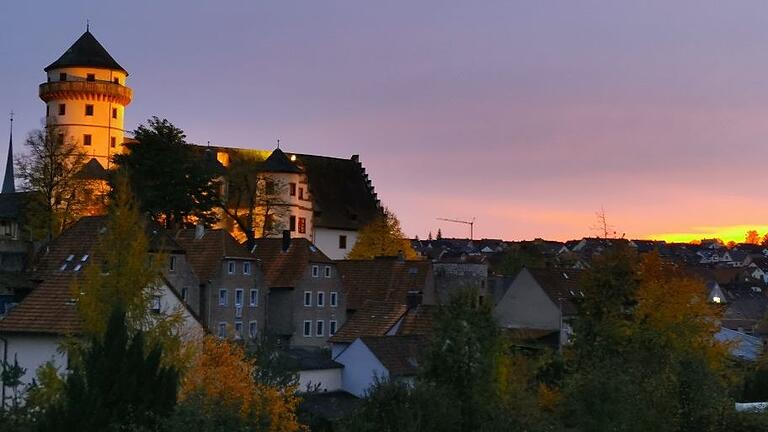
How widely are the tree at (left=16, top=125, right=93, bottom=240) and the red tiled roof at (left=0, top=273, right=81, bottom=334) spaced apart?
90.1ft

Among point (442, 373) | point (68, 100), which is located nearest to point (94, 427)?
point (442, 373)

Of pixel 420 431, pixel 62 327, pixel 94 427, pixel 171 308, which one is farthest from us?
pixel 171 308

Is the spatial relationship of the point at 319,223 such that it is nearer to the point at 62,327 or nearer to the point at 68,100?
the point at 68,100

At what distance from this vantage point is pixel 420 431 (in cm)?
3027

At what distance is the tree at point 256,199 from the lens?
93.2m

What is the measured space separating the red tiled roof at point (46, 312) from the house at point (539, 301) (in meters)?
36.8

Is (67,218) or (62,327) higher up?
(67,218)

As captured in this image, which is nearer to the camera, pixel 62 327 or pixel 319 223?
pixel 62 327

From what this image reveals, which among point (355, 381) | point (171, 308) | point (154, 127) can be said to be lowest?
point (355, 381)

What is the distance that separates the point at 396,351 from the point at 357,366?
72.8 inches

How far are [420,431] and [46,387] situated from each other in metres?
10.6

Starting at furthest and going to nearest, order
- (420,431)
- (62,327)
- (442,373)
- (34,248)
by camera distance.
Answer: (34,248) → (62,327) → (442,373) → (420,431)

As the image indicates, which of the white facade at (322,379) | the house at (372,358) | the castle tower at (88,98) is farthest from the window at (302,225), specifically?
the white facade at (322,379)

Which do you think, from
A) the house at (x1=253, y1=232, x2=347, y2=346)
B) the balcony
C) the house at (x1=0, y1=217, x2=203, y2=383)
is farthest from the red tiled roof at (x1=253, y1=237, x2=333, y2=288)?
the balcony
